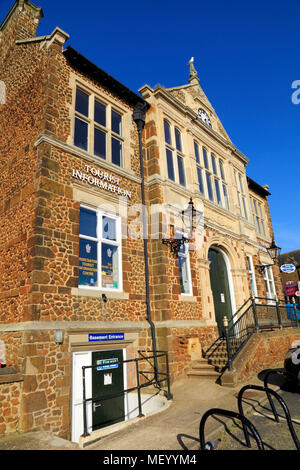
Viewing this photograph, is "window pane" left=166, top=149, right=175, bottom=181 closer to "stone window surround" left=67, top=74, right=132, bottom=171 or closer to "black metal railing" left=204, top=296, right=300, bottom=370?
"stone window surround" left=67, top=74, right=132, bottom=171

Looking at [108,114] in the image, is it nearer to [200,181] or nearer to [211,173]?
[200,181]

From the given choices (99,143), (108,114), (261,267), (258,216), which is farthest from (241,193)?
(99,143)

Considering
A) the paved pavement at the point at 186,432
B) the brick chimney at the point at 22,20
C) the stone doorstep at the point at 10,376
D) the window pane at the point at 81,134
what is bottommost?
the paved pavement at the point at 186,432

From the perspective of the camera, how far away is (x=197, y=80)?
1598 centimetres

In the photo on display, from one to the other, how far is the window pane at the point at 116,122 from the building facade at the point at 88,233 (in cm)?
5

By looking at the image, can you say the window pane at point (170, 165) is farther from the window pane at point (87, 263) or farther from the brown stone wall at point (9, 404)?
the brown stone wall at point (9, 404)

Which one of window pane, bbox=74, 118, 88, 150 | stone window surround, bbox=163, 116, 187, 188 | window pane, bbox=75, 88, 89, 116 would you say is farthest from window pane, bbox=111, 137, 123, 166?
stone window surround, bbox=163, 116, 187, 188

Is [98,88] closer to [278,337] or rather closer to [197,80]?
[197,80]

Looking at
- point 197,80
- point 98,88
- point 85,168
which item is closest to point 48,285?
point 85,168

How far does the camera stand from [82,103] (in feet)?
33.1

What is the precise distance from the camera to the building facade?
7.04 m

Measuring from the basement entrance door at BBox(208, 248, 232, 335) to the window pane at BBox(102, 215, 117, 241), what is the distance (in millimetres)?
5253

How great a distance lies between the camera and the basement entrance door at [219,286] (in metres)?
13.0

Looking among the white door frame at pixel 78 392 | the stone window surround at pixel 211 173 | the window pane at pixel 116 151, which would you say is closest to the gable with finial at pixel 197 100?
the stone window surround at pixel 211 173
